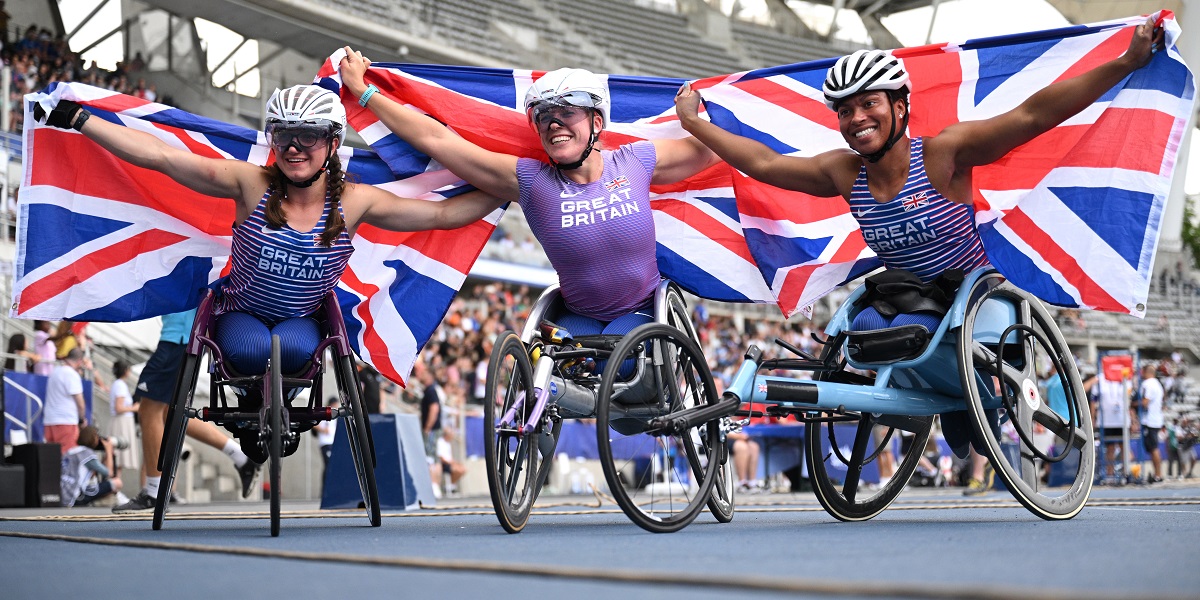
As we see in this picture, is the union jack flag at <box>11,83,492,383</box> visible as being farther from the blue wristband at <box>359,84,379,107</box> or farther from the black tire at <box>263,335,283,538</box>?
the black tire at <box>263,335,283,538</box>

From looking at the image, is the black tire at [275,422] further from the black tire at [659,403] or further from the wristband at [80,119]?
the wristband at [80,119]

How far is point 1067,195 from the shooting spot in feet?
18.2

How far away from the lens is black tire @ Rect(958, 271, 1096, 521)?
15.6ft

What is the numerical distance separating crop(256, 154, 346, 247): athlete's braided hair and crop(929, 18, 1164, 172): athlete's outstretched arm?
2.57 meters

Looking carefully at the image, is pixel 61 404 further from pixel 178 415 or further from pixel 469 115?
pixel 178 415

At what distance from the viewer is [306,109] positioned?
520 cm

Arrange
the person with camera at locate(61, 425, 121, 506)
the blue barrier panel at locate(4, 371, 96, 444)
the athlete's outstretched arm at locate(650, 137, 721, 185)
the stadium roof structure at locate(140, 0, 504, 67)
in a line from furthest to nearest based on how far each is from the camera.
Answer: the stadium roof structure at locate(140, 0, 504, 67) → the blue barrier panel at locate(4, 371, 96, 444) → the person with camera at locate(61, 425, 121, 506) → the athlete's outstretched arm at locate(650, 137, 721, 185)

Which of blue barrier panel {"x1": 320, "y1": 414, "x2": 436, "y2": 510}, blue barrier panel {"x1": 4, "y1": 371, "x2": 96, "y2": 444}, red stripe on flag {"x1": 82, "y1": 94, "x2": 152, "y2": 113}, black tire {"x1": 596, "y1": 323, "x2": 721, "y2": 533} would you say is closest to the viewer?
black tire {"x1": 596, "y1": 323, "x2": 721, "y2": 533}

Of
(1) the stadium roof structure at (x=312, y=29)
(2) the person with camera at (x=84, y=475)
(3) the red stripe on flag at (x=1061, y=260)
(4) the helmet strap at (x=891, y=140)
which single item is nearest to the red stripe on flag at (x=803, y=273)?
(3) the red stripe on flag at (x=1061, y=260)

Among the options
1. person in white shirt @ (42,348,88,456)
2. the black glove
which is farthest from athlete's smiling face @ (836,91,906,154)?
person in white shirt @ (42,348,88,456)

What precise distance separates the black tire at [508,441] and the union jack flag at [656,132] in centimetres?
189

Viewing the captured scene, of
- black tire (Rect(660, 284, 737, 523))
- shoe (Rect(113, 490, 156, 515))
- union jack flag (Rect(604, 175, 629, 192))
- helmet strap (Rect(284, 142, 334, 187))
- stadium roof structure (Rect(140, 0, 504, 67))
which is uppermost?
stadium roof structure (Rect(140, 0, 504, 67))

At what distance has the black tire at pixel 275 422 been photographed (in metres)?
4.42

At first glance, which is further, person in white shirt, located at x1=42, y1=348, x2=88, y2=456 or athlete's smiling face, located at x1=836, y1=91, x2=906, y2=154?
person in white shirt, located at x1=42, y1=348, x2=88, y2=456
